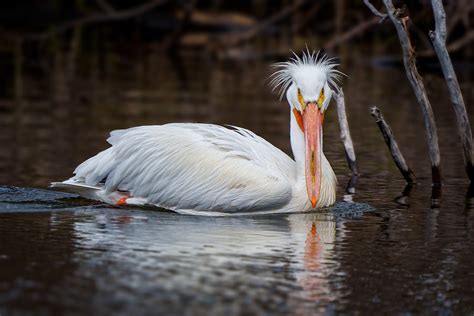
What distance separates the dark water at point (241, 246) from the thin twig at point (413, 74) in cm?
20

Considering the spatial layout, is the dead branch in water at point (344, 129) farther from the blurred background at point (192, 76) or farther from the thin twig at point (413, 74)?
the thin twig at point (413, 74)

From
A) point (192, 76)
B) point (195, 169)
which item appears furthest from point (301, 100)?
point (192, 76)

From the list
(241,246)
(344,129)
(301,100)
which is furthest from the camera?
(344,129)

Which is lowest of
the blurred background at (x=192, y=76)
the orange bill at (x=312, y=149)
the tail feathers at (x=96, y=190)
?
the tail feathers at (x=96, y=190)

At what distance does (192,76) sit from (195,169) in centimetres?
1013

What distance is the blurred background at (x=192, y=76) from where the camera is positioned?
32.4 ft

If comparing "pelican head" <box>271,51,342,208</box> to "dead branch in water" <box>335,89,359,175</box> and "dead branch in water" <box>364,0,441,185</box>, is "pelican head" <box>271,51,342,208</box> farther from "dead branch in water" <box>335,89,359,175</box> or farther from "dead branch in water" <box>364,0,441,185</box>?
"dead branch in water" <box>335,89,359,175</box>

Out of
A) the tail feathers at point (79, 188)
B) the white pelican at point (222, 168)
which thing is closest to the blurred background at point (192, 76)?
the tail feathers at point (79, 188)

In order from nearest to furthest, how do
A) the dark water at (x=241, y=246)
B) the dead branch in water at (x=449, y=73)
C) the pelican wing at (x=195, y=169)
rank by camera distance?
the dark water at (x=241, y=246) → the pelican wing at (x=195, y=169) → the dead branch in water at (x=449, y=73)

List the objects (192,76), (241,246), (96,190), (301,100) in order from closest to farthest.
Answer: (241,246)
(301,100)
(96,190)
(192,76)

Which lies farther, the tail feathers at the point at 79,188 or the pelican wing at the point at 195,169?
the tail feathers at the point at 79,188

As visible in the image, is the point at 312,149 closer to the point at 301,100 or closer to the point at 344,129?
the point at 301,100

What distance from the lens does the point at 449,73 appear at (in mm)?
7707

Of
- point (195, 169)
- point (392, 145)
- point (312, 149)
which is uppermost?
point (392, 145)
